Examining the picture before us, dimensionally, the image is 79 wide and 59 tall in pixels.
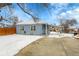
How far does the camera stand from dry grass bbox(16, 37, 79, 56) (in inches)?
74.3

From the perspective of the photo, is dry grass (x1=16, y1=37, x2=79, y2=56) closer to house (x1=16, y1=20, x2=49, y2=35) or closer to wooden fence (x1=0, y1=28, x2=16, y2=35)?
house (x1=16, y1=20, x2=49, y2=35)

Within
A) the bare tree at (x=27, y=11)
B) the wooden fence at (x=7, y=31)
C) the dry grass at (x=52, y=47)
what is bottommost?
the dry grass at (x=52, y=47)

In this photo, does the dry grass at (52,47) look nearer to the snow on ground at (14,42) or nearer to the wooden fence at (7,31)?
the snow on ground at (14,42)

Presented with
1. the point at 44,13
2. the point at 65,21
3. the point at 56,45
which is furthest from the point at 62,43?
the point at 44,13

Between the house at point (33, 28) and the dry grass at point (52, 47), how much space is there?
8cm

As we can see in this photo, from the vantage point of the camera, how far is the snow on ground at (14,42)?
6.27 ft

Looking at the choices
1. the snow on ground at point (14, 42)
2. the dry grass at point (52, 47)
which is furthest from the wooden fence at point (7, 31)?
the dry grass at point (52, 47)

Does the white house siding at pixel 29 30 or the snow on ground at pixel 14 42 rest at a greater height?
the white house siding at pixel 29 30

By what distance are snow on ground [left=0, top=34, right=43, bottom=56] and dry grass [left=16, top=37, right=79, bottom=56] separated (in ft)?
0.14

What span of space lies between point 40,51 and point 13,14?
1.41 feet

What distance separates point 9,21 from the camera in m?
1.93

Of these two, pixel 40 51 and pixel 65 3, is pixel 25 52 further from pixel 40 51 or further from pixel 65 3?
pixel 65 3

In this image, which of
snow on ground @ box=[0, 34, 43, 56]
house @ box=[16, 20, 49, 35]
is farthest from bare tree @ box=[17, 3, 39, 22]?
snow on ground @ box=[0, 34, 43, 56]

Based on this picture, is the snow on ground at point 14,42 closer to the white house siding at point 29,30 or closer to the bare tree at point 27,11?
the white house siding at point 29,30
